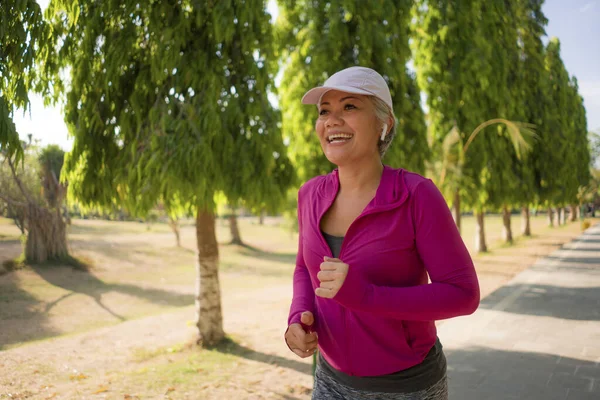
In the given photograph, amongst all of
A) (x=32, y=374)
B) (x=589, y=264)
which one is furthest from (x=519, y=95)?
(x=32, y=374)

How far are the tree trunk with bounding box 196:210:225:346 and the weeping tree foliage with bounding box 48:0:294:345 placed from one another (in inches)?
59.2

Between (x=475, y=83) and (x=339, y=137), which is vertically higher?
(x=475, y=83)

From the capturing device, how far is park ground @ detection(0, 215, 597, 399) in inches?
160

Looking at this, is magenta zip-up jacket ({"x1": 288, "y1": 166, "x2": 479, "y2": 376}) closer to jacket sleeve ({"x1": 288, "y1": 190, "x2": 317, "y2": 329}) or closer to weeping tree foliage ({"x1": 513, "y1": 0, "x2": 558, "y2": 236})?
jacket sleeve ({"x1": 288, "y1": 190, "x2": 317, "y2": 329})

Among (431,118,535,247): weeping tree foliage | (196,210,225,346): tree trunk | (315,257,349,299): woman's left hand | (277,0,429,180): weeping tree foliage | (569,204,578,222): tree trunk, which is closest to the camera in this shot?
(315,257,349,299): woman's left hand

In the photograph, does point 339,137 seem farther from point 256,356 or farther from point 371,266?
point 256,356

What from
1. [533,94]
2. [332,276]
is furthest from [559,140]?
[332,276]

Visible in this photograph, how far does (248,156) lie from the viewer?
5.75 metres

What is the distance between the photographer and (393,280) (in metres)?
1.67

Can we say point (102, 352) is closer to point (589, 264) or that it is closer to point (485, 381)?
point (485, 381)

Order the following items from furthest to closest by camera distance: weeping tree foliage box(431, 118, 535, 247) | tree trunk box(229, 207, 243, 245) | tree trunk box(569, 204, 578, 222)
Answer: tree trunk box(569, 204, 578, 222) → tree trunk box(229, 207, 243, 245) → weeping tree foliage box(431, 118, 535, 247)

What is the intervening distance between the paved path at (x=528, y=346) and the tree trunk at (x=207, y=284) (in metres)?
3.41

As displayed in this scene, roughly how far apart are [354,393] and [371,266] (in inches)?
20.0

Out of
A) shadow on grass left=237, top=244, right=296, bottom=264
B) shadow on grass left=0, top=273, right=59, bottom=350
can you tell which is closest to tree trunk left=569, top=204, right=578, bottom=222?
shadow on grass left=237, top=244, right=296, bottom=264
